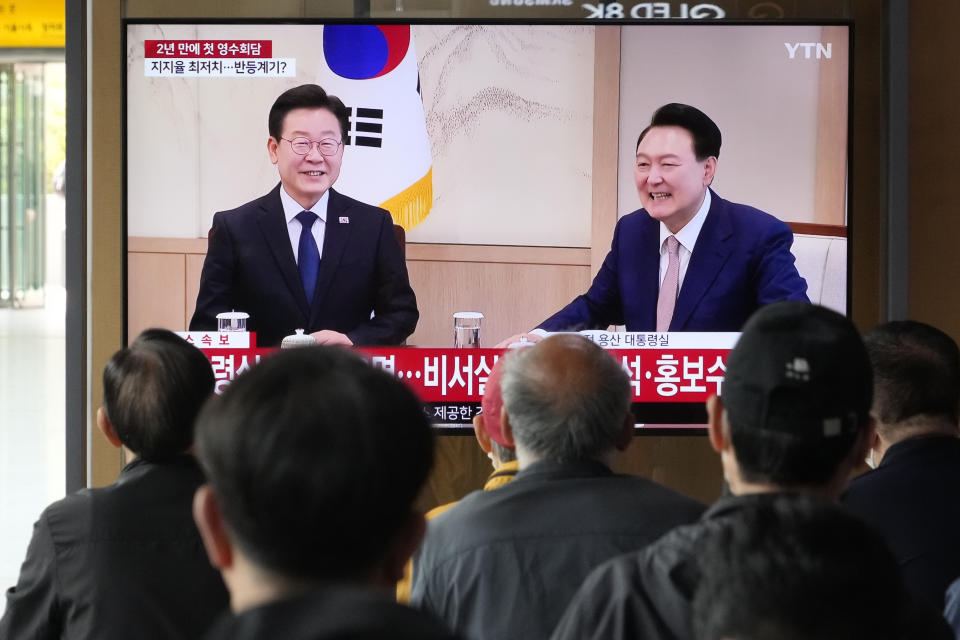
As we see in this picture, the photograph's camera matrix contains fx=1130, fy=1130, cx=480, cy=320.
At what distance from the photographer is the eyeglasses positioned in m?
3.66

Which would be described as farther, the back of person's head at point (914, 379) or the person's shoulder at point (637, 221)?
the person's shoulder at point (637, 221)

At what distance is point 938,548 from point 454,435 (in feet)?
6.66

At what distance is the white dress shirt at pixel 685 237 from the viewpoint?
367 centimetres

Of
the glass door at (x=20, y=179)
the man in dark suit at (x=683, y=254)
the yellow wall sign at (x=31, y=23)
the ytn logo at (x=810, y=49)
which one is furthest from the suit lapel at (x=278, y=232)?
the glass door at (x=20, y=179)

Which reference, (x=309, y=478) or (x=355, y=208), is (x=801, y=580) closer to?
(x=309, y=478)

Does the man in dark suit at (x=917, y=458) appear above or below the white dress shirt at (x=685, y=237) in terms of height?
below

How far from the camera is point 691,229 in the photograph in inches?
145

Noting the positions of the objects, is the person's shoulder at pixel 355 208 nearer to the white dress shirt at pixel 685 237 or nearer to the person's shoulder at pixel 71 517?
the white dress shirt at pixel 685 237

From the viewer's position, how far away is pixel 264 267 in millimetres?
3695

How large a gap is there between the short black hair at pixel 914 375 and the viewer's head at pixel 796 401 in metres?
0.79

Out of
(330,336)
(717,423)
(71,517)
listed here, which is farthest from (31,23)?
(717,423)

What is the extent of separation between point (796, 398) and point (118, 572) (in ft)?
3.37

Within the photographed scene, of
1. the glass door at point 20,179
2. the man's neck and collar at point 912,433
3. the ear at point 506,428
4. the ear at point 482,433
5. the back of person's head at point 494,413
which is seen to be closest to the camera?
the ear at point 506,428

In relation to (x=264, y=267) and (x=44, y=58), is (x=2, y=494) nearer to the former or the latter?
(x=264, y=267)
